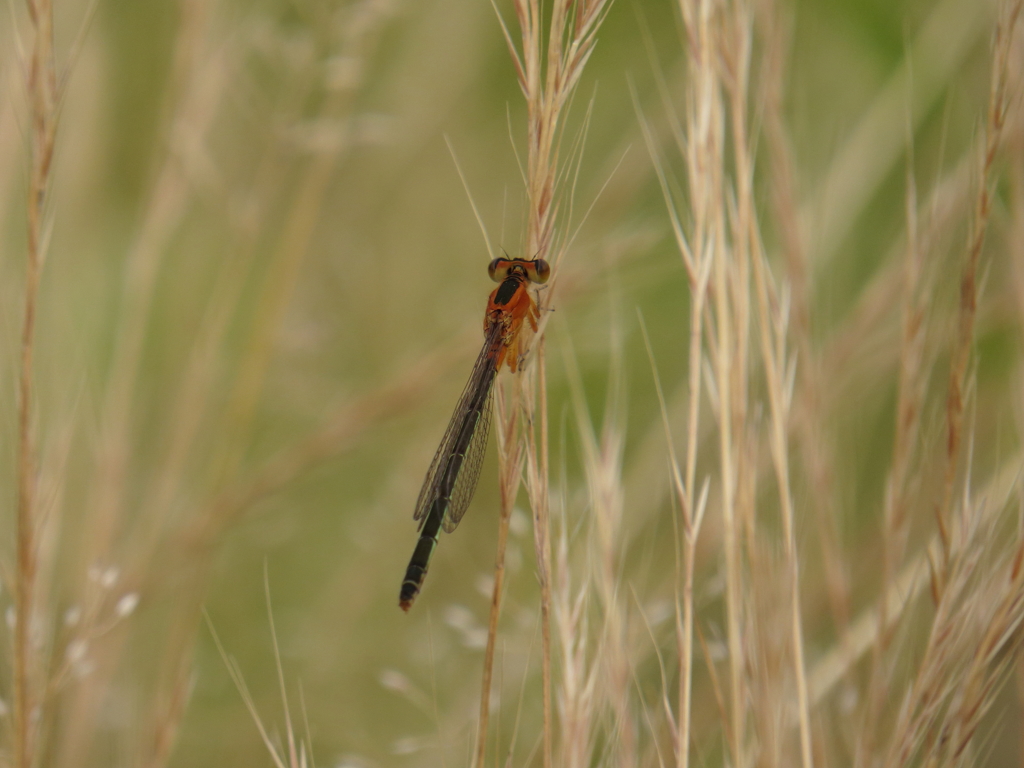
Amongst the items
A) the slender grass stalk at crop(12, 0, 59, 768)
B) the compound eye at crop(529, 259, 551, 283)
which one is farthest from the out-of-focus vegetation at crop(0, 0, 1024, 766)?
the slender grass stalk at crop(12, 0, 59, 768)

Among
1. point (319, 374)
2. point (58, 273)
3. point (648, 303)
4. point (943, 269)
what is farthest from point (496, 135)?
point (943, 269)

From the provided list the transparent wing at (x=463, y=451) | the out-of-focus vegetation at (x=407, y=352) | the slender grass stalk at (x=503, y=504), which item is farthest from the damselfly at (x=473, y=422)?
the slender grass stalk at (x=503, y=504)

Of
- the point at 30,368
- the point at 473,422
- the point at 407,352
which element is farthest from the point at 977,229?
the point at 407,352

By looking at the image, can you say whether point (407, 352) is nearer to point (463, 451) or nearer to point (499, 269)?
point (463, 451)

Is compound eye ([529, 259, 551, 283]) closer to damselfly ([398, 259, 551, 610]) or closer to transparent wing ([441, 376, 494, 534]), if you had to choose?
damselfly ([398, 259, 551, 610])

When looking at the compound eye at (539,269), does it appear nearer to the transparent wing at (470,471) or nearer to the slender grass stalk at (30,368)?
the transparent wing at (470,471)

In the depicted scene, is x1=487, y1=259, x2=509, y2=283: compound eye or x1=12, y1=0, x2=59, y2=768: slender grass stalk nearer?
x1=12, y1=0, x2=59, y2=768: slender grass stalk

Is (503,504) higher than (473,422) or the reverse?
the reverse
